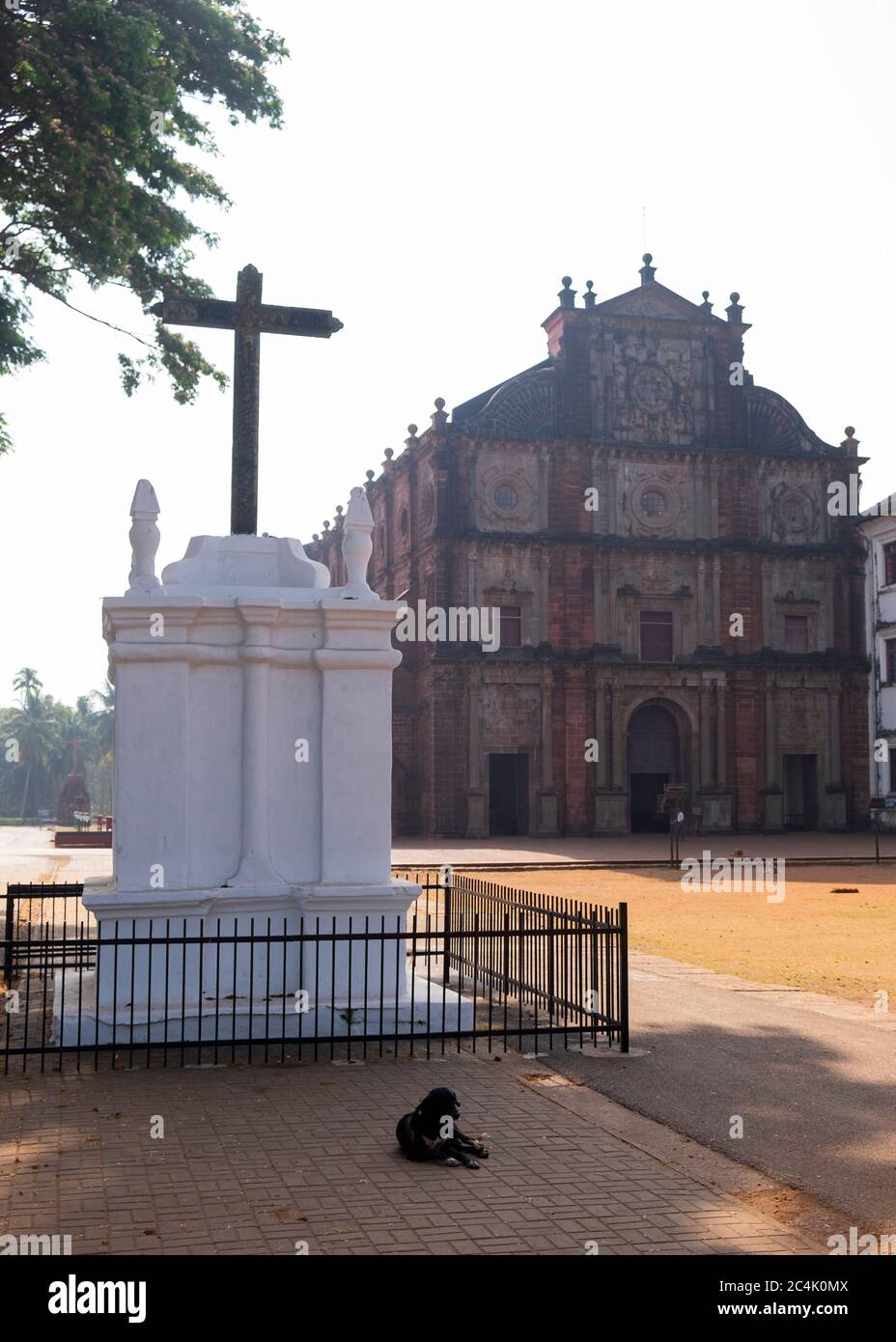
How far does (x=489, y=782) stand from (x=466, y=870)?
555 inches

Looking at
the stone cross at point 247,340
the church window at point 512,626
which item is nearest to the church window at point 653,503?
the church window at point 512,626

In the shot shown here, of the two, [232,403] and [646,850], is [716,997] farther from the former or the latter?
[646,850]

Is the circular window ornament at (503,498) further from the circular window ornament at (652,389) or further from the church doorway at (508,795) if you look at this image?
the church doorway at (508,795)

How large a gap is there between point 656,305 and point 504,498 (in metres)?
8.97

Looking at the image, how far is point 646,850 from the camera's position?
3603cm

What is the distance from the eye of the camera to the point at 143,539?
10.3m

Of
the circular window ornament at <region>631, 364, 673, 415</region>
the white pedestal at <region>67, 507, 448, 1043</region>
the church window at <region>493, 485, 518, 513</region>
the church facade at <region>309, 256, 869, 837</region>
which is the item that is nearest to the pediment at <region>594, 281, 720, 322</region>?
the church facade at <region>309, 256, 869, 837</region>

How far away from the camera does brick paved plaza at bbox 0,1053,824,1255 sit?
17.8 ft

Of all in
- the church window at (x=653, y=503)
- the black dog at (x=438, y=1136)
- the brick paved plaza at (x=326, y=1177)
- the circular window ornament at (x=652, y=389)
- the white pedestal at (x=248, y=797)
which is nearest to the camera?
the brick paved plaza at (x=326, y=1177)

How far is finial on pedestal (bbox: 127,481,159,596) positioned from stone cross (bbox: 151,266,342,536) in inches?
28.9

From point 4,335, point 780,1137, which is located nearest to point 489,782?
point 4,335

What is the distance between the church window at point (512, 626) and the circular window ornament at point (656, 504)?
5.49 metres

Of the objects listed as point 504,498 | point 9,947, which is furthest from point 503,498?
point 9,947

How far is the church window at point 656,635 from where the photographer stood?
1729 inches
